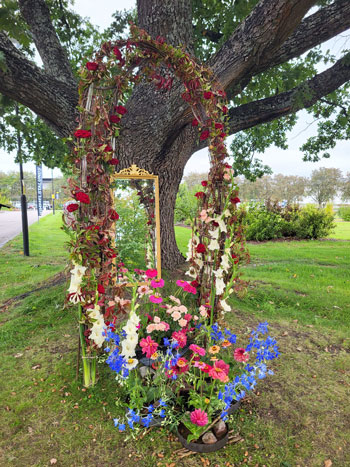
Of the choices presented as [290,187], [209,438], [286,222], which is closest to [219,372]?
[209,438]

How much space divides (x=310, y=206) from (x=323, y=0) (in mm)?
8405

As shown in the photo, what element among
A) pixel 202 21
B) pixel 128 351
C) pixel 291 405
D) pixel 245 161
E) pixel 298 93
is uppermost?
pixel 202 21

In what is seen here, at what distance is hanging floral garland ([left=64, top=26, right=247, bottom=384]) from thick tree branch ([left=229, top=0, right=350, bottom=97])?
1.92m

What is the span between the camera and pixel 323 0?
438 centimetres

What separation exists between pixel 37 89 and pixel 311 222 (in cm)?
1080

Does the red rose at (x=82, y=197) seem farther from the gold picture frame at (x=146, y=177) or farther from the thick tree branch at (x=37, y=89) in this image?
the thick tree branch at (x=37, y=89)

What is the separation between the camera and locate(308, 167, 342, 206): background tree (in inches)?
1848

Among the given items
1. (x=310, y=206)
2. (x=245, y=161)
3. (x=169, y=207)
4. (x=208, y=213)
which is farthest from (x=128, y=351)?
(x=310, y=206)

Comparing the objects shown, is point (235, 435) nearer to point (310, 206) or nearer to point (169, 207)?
point (169, 207)

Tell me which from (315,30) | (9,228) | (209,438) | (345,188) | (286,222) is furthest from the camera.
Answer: (345,188)

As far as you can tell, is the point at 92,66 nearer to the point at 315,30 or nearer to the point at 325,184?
the point at 315,30

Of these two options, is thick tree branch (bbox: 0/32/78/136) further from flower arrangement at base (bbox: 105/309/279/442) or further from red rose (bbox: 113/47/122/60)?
flower arrangement at base (bbox: 105/309/279/442)

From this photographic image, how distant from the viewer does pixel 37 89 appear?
391 cm


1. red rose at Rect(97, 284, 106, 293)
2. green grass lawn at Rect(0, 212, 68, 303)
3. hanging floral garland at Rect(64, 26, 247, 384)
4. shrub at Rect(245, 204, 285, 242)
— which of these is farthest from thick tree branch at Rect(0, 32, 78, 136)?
shrub at Rect(245, 204, 285, 242)
